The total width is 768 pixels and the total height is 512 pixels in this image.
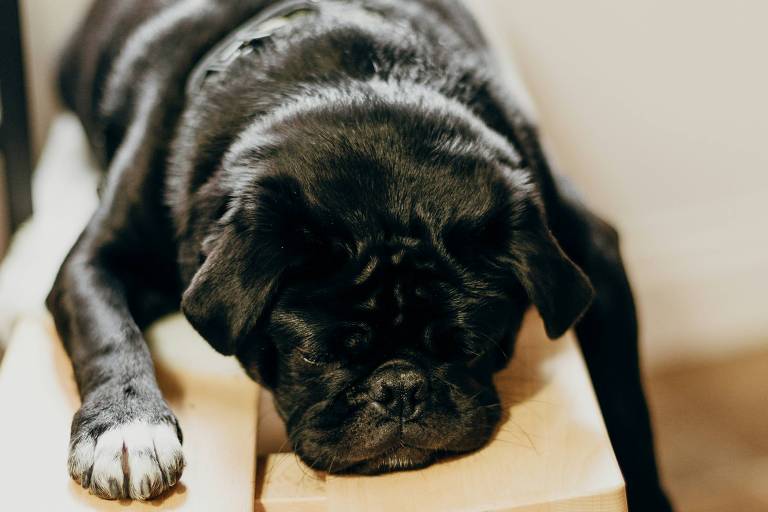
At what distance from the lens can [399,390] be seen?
148cm

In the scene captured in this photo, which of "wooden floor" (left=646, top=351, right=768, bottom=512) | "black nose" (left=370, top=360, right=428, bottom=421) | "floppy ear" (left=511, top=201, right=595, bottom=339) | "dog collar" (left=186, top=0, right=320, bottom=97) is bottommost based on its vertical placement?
"wooden floor" (left=646, top=351, right=768, bottom=512)

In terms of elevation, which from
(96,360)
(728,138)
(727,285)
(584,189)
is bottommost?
(727,285)

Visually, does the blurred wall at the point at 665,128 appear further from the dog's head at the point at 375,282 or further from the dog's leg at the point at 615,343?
the dog's head at the point at 375,282

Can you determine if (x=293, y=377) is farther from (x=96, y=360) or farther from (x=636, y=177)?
(x=636, y=177)

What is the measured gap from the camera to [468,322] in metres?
1.50

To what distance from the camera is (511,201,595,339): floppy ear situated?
152 centimetres

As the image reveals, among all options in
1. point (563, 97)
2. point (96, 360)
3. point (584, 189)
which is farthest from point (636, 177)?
point (96, 360)

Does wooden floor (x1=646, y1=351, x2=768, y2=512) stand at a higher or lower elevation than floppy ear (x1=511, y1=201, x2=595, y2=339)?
lower

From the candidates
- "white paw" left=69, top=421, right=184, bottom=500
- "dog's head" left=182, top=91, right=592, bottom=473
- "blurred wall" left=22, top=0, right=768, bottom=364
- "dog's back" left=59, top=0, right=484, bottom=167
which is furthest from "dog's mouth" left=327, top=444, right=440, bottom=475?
"blurred wall" left=22, top=0, right=768, bottom=364

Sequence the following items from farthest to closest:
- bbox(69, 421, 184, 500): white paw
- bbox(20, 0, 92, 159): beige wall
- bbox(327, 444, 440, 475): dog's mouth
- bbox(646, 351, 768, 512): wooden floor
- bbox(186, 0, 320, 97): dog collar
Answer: bbox(20, 0, 92, 159): beige wall
bbox(646, 351, 768, 512): wooden floor
bbox(186, 0, 320, 97): dog collar
bbox(327, 444, 440, 475): dog's mouth
bbox(69, 421, 184, 500): white paw

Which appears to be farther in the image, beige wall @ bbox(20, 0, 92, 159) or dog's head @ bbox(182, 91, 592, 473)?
beige wall @ bbox(20, 0, 92, 159)

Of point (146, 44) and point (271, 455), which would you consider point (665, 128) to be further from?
point (271, 455)

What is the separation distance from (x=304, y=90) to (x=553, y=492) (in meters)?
0.83

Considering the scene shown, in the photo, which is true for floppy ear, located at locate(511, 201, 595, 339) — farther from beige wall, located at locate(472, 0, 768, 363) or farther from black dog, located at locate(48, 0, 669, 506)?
beige wall, located at locate(472, 0, 768, 363)
